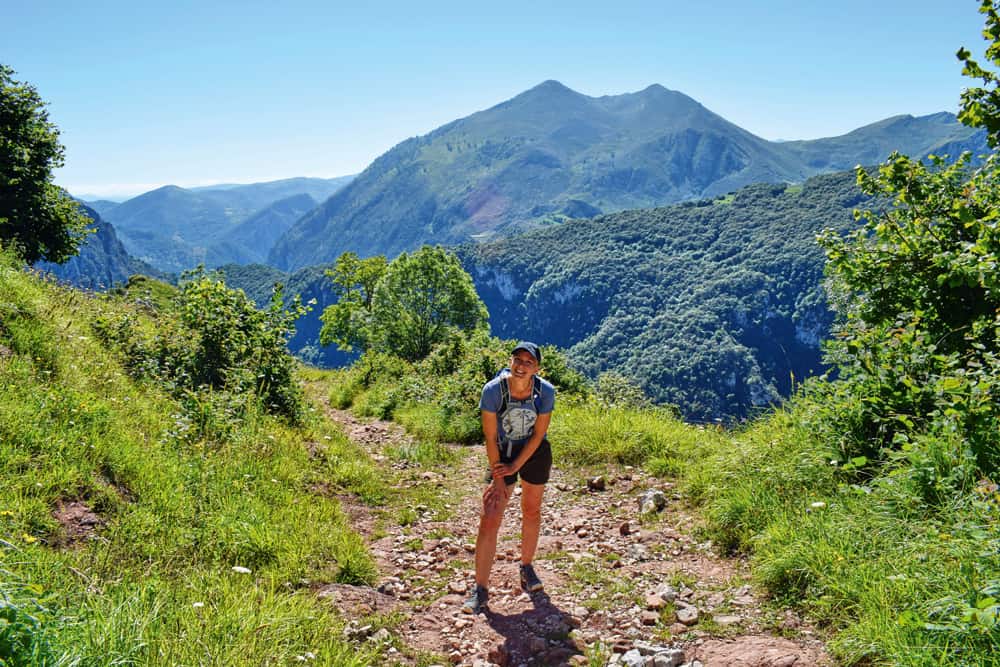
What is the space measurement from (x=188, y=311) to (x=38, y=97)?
18.2 meters

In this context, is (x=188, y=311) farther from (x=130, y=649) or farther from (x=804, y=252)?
(x=804, y=252)

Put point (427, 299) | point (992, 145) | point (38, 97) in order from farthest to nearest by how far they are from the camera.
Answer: point (427, 299), point (38, 97), point (992, 145)

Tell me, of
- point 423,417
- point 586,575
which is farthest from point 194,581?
point 423,417

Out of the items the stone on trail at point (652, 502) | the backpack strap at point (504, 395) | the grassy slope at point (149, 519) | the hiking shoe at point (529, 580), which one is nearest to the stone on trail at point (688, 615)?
the hiking shoe at point (529, 580)

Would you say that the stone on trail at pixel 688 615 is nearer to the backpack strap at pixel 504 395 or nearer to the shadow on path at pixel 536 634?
the shadow on path at pixel 536 634

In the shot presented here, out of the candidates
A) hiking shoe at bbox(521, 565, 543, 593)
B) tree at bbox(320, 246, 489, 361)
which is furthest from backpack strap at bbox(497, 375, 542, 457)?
tree at bbox(320, 246, 489, 361)

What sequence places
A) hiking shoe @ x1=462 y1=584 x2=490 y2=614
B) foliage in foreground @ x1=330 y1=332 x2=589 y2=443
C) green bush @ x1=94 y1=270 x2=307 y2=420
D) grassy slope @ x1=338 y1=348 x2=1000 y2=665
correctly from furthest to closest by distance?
1. foliage in foreground @ x1=330 y1=332 x2=589 y2=443
2. green bush @ x1=94 y1=270 x2=307 y2=420
3. hiking shoe @ x1=462 y1=584 x2=490 y2=614
4. grassy slope @ x1=338 y1=348 x2=1000 y2=665

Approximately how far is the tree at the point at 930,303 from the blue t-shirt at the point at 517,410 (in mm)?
2829

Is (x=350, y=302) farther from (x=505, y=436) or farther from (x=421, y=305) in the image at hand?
(x=505, y=436)

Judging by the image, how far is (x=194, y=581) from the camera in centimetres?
396

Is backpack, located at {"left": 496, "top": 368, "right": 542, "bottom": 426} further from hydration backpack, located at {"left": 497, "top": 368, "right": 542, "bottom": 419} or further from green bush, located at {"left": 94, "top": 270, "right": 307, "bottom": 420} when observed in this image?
green bush, located at {"left": 94, "top": 270, "right": 307, "bottom": 420}

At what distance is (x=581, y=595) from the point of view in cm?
506

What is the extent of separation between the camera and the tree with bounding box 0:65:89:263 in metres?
19.2

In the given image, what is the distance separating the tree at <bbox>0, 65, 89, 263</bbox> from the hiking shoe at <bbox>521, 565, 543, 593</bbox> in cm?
2093
